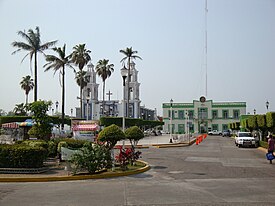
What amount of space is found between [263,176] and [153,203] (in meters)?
7.17

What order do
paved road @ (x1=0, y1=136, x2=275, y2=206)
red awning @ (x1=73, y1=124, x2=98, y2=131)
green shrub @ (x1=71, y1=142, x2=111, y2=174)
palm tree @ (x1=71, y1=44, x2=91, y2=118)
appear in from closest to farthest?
paved road @ (x1=0, y1=136, x2=275, y2=206) → green shrub @ (x1=71, y1=142, x2=111, y2=174) → red awning @ (x1=73, y1=124, x2=98, y2=131) → palm tree @ (x1=71, y1=44, x2=91, y2=118)

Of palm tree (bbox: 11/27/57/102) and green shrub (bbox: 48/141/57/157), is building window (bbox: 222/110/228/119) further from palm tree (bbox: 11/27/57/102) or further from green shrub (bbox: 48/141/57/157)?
green shrub (bbox: 48/141/57/157)

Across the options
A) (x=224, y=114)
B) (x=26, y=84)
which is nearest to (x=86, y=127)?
(x=26, y=84)

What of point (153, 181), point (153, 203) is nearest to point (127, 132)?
point (153, 181)

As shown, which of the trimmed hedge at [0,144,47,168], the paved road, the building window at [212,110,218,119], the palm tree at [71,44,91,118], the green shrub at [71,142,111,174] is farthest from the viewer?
the building window at [212,110,218,119]

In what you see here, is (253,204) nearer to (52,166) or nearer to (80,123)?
(52,166)

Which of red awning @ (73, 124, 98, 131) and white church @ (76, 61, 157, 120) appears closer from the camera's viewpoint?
red awning @ (73, 124, 98, 131)

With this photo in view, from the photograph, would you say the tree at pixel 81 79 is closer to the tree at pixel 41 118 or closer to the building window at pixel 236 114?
the tree at pixel 41 118

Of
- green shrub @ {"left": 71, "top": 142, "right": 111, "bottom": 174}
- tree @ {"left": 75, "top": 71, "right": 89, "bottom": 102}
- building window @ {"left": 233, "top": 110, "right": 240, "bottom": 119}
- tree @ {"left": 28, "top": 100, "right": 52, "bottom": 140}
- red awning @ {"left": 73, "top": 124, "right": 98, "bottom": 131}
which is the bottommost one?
green shrub @ {"left": 71, "top": 142, "right": 111, "bottom": 174}

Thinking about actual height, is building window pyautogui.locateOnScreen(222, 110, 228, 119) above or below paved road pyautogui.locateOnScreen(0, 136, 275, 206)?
above

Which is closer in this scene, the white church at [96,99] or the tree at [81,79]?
the tree at [81,79]

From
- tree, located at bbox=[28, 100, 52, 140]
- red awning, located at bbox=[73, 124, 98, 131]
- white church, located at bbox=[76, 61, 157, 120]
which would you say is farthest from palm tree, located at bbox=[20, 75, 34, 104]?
tree, located at bbox=[28, 100, 52, 140]

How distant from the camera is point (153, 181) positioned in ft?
41.6

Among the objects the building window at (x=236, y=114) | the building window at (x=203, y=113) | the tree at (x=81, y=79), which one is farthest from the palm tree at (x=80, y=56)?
the building window at (x=236, y=114)
